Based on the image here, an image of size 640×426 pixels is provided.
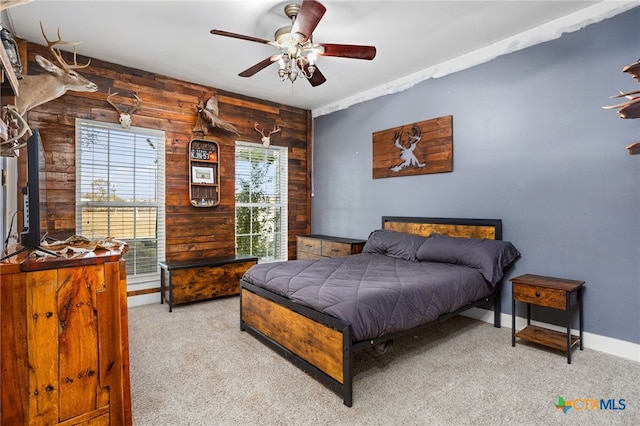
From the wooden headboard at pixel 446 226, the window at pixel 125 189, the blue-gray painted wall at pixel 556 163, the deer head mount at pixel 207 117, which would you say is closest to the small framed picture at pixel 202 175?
the window at pixel 125 189

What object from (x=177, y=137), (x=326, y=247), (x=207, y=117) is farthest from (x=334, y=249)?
(x=177, y=137)

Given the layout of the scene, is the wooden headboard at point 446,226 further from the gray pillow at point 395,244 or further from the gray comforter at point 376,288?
the gray comforter at point 376,288

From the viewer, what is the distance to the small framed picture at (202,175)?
177 inches

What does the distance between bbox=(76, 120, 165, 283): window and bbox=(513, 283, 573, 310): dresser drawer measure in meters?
4.01

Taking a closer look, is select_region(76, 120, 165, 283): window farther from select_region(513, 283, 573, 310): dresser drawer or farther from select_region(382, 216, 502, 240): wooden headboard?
select_region(513, 283, 573, 310): dresser drawer

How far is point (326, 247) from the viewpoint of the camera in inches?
192

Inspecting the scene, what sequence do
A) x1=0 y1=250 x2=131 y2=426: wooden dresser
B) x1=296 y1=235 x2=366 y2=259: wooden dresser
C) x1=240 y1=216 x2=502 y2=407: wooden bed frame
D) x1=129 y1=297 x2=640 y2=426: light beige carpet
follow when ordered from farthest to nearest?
x1=296 y1=235 x2=366 y2=259: wooden dresser → x1=240 y1=216 x2=502 y2=407: wooden bed frame → x1=129 y1=297 x2=640 y2=426: light beige carpet → x1=0 y1=250 x2=131 y2=426: wooden dresser

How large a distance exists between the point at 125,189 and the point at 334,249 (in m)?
2.79

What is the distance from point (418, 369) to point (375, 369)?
12.4 inches

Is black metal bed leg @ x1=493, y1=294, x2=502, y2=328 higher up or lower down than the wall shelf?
lower down

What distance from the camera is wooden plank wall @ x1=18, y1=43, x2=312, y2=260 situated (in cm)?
356

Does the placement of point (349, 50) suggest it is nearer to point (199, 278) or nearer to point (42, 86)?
point (42, 86)

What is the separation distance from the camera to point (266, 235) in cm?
541

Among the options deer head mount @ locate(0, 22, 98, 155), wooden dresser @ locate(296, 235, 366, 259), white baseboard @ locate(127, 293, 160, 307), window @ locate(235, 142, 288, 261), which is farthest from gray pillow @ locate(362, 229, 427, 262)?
deer head mount @ locate(0, 22, 98, 155)
